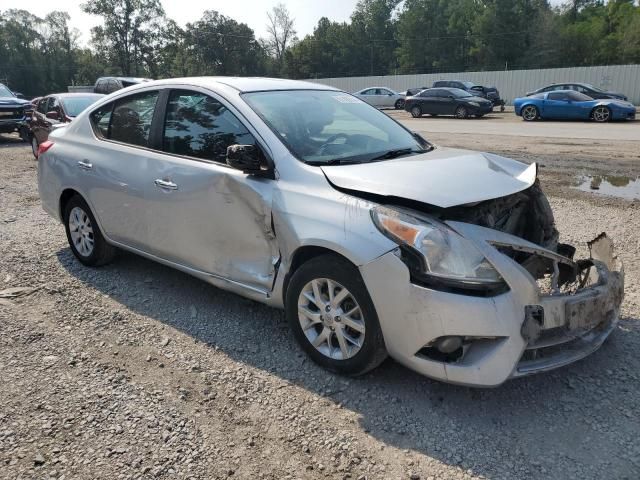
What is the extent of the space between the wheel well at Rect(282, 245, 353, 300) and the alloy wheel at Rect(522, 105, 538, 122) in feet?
72.0

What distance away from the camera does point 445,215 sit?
2.97 metres

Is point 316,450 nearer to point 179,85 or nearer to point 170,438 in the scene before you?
point 170,438

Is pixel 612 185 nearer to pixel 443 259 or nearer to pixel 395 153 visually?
pixel 395 153

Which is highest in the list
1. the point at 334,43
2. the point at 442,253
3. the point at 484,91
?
the point at 334,43

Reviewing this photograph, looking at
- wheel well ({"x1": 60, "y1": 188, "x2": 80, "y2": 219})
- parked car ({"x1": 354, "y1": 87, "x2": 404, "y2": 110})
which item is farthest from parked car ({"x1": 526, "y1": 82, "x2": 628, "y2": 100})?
wheel well ({"x1": 60, "y1": 188, "x2": 80, "y2": 219})

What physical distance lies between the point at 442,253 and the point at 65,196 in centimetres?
398

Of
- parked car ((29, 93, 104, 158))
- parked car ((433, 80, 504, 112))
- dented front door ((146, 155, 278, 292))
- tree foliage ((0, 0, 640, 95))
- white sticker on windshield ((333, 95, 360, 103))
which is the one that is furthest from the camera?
tree foliage ((0, 0, 640, 95))

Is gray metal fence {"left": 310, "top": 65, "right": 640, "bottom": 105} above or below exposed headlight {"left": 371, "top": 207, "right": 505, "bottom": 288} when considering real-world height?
above

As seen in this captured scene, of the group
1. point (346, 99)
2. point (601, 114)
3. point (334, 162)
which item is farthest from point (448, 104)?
point (334, 162)

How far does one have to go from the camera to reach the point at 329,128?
3881 mm

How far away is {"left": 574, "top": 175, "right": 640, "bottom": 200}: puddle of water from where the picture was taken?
801 cm

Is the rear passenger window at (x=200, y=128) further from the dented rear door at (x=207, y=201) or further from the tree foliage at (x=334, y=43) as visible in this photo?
the tree foliage at (x=334, y=43)

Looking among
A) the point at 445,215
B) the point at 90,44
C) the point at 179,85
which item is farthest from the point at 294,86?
the point at 90,44

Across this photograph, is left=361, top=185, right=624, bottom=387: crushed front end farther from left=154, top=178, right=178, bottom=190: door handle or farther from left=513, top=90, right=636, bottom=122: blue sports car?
left=513, top=90, right=636, bottom=122: blue sports car
